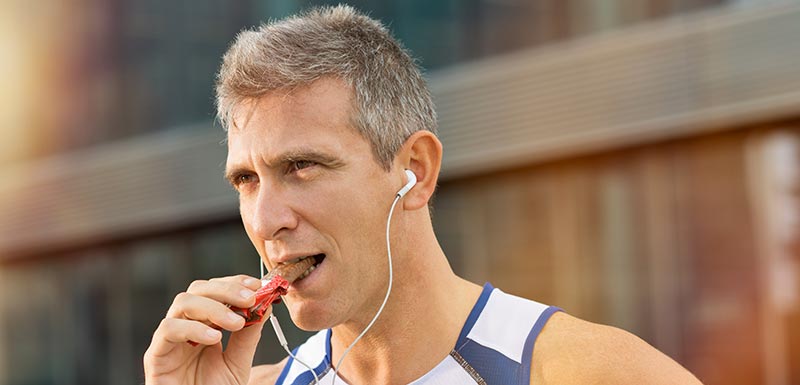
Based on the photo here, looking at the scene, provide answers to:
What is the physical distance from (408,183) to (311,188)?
318 mm

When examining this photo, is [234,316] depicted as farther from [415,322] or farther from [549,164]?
[549,164]

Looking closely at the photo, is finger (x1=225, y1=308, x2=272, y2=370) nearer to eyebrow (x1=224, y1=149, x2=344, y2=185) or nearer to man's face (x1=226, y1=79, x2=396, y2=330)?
man's face (x1=226, y1=79, x2=396, y2=330)

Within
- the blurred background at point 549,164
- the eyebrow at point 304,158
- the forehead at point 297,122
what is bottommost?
the eyebrow at point 304,158

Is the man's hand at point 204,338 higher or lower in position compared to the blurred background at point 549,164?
lower

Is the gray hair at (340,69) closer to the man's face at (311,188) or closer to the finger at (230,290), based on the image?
the man's face at (311,188)

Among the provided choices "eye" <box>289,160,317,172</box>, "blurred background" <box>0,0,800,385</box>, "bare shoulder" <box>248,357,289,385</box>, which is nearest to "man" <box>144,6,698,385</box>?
"eye" <box>289,160,317,172</box>

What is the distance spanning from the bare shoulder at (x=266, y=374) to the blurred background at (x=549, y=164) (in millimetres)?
6992

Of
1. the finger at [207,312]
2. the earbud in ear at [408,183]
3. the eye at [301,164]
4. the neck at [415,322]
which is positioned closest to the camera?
the finger at [207,312]

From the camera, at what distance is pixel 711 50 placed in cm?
1047

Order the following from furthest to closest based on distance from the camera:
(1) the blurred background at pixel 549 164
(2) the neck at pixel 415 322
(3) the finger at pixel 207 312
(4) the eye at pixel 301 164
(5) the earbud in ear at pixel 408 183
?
(1) the blurred background at pixel 549 164 < (2) the neck at pixel 415 322 < (5) the earbud in ear at pixel 408 183 < (4) the eye at pixel 301 164 < (3) the finger at pixel 207 312

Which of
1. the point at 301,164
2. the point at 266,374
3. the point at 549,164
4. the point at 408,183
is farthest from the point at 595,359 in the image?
the point at 549,164

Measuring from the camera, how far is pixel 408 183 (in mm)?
3482

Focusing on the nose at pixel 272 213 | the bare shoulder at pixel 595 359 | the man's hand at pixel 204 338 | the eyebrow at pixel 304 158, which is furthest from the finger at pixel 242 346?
the bare shoulder at pixel 595 359

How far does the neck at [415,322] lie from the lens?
3559 millimetres
